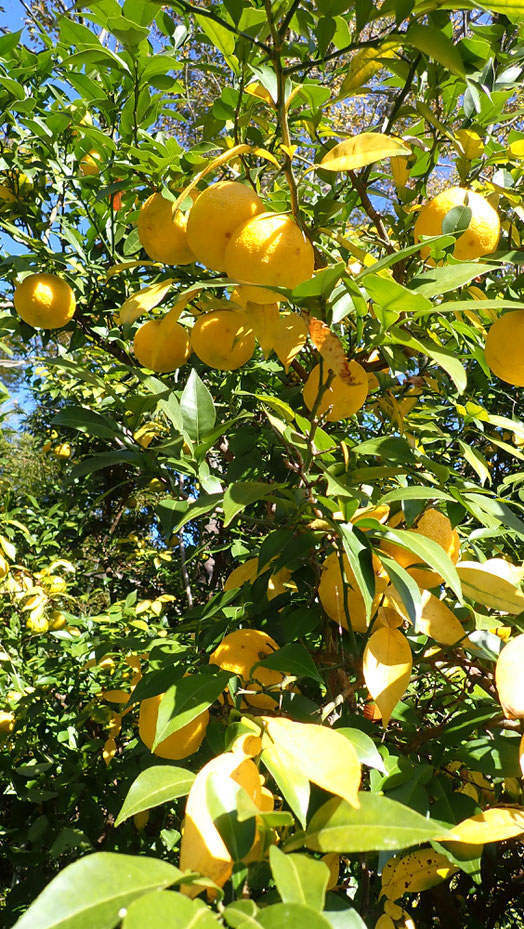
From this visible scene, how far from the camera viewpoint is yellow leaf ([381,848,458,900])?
0.67m

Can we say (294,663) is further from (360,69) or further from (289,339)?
(360,69)

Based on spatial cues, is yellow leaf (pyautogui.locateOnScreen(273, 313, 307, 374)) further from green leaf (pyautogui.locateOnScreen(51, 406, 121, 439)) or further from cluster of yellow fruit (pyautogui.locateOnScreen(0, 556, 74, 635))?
cluster of yellow fruit (pyautogui.locateOnScreen(0, 556, 74, 635))

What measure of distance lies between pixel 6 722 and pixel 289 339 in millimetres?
1305

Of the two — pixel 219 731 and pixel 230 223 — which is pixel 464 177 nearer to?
pixel 230 223

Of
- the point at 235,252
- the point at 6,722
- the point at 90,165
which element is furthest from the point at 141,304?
the point at 6,722

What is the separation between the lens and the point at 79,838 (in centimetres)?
115

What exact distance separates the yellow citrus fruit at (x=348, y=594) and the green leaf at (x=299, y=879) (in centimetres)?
33

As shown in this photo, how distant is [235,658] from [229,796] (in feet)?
0.96

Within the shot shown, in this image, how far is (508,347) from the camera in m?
0.74

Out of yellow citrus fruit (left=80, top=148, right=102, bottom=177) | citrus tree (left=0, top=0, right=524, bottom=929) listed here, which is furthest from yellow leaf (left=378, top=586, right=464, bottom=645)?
yellow citrus fruit (left=80, top=148, right=102, bottom=177)

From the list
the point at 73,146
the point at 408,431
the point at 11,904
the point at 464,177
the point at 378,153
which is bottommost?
the point at 11,904

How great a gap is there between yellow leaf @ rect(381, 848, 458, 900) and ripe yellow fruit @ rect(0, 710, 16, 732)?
1123 mm

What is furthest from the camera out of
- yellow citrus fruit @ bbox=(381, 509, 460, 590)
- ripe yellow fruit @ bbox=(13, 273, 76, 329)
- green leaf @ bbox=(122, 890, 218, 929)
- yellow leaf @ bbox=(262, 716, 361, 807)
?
ripe yellow fruit @ bbox=(13, 273, 76, 329)

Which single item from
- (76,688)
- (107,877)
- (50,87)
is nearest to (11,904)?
(76,688)
